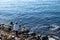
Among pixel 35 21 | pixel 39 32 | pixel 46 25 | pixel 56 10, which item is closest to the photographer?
pixel 39 32

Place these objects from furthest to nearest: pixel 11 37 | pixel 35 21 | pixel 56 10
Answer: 1. pixel 56 10
2. pixel 35 21
3. pixel 11 37

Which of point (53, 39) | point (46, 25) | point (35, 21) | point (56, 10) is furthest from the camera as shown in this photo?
point (56, 10)

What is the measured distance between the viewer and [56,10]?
48.9 meters

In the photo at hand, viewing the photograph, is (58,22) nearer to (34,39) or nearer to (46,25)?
(46,25)

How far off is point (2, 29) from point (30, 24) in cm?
652

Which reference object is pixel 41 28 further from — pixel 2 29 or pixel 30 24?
pixel 2 29

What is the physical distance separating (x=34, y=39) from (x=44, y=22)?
1041 cm

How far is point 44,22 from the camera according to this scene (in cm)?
3700

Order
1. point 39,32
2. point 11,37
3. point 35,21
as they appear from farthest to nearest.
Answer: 1. point 35,21
2. point 39,32
3. point 11,37

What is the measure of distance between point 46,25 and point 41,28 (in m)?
2.20

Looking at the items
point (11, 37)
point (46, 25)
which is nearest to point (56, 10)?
point (46, 25)

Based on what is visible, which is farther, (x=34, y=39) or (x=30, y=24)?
Result: (x=30, y=24)

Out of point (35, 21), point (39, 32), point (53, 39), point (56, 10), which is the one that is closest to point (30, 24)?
point (35, 21)

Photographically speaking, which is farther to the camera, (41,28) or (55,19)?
(55,19)
